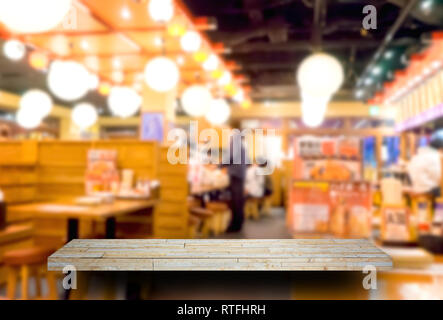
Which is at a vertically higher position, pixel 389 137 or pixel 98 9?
pixel 98 9

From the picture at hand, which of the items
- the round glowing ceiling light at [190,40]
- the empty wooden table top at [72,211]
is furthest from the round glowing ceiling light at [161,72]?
the empty wooden table top at [72,211]

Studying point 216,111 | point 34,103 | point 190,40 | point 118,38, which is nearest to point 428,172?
point 216,111

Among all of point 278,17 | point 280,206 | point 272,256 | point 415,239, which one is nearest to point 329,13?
point 278,17

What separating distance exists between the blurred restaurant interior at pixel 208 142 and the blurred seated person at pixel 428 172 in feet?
0.07

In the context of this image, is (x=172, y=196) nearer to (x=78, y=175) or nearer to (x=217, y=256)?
(x=78, y=175)

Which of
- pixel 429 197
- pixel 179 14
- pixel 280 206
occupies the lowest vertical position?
pixel 280 206

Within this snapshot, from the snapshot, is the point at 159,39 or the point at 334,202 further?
the point at 159,39

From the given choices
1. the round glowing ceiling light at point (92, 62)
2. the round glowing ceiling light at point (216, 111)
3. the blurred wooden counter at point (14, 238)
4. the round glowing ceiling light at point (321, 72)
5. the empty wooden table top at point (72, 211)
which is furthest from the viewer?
the round glowing ceiling light at point (92, 62)

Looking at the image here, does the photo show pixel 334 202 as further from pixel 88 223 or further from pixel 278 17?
pixel 278 17

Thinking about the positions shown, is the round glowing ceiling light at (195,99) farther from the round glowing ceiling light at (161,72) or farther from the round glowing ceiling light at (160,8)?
the round glowing ceiling light at (160,8)

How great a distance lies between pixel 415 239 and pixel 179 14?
3.62 m

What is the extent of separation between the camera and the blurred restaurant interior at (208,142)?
121 inches

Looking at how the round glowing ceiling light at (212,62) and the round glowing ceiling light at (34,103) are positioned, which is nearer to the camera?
the round glowing ceiling light at (212,62)

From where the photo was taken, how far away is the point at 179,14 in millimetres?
4457
